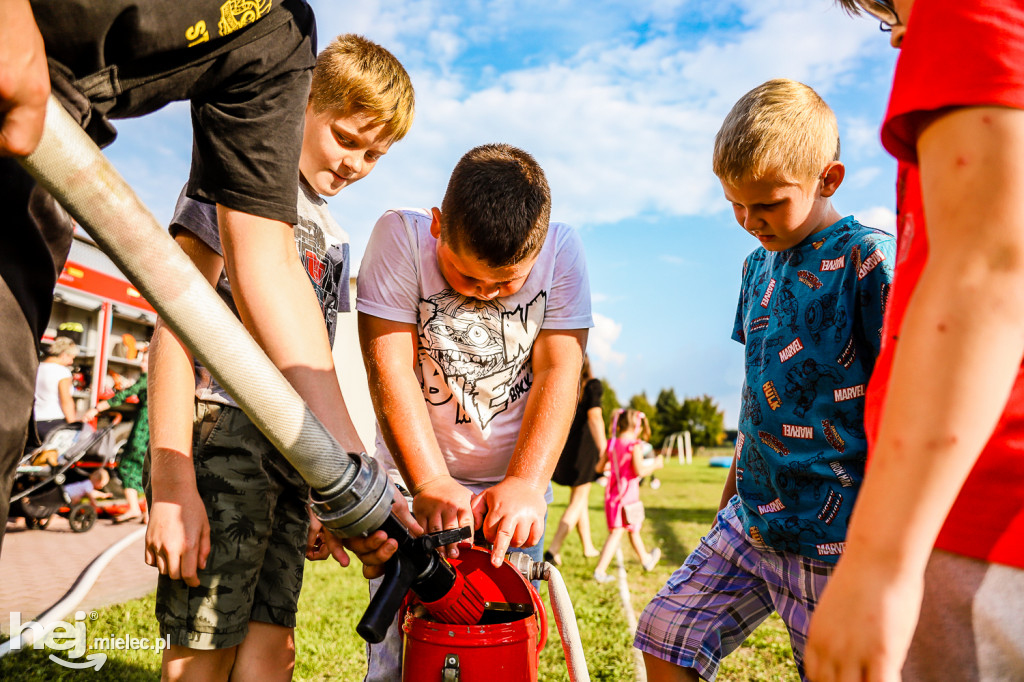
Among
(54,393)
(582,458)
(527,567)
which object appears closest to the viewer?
(527,567)

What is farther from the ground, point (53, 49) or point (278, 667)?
point (53, 49)

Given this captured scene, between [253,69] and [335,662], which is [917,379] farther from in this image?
[335,662]

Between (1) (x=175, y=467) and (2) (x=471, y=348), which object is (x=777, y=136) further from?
(1) (x=175, y=467)

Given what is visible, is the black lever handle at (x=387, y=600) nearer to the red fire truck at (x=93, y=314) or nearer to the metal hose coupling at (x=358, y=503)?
the metal hose coupling at (x=358, y=503)

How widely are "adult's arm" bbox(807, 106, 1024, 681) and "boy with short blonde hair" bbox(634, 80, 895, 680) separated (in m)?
1.16

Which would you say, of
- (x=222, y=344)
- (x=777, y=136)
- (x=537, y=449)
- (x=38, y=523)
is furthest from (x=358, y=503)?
(x=38, y=523)

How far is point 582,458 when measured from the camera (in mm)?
7031

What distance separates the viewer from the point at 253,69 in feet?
4.23

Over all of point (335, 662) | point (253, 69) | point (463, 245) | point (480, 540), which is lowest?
point (335, 662)

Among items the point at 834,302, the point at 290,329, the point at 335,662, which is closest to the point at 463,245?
the point at 290,329

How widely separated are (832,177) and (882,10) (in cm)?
83

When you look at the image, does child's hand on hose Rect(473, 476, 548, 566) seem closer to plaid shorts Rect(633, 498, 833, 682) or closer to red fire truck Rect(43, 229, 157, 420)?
plaid shorts Rect(633, 498, 833, 682)

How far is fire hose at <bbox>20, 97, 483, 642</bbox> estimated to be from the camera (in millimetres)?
890

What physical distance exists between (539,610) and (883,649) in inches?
42.0
